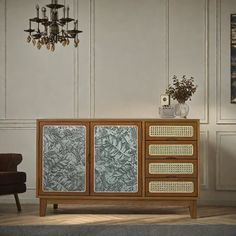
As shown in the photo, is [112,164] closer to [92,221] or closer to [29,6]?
Answer: [92,221]

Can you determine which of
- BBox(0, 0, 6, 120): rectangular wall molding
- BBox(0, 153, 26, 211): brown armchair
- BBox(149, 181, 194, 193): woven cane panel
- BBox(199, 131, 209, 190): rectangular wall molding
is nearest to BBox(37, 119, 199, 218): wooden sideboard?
BBox(149, 181, 194, 193): woven cane panel

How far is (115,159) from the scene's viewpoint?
5.53 m

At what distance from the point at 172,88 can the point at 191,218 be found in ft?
4.32

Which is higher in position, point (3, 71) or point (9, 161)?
point (3, 71)

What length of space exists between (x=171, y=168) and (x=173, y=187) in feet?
0.57

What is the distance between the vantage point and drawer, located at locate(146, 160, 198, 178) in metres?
5.48

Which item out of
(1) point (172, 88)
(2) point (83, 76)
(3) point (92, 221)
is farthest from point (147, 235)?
(2) point (83, 76)

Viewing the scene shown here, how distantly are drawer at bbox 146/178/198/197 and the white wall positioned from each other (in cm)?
76

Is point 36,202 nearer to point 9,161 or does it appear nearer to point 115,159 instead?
point 9,161

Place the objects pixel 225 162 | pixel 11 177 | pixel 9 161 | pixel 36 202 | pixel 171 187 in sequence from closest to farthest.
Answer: pixel 171 187 < pixel 11 177 < pixel 9 161 < pixel 225 162 < pixel 36 202

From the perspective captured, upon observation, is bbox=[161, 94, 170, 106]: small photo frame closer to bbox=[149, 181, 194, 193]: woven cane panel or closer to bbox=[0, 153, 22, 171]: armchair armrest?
bbox=[149, 181, 194, 193]: woven cane panel

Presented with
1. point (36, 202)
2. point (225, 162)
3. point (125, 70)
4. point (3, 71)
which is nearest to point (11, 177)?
point (36, 202)

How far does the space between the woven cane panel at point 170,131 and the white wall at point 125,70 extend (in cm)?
74

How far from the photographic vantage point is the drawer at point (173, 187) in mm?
5473
